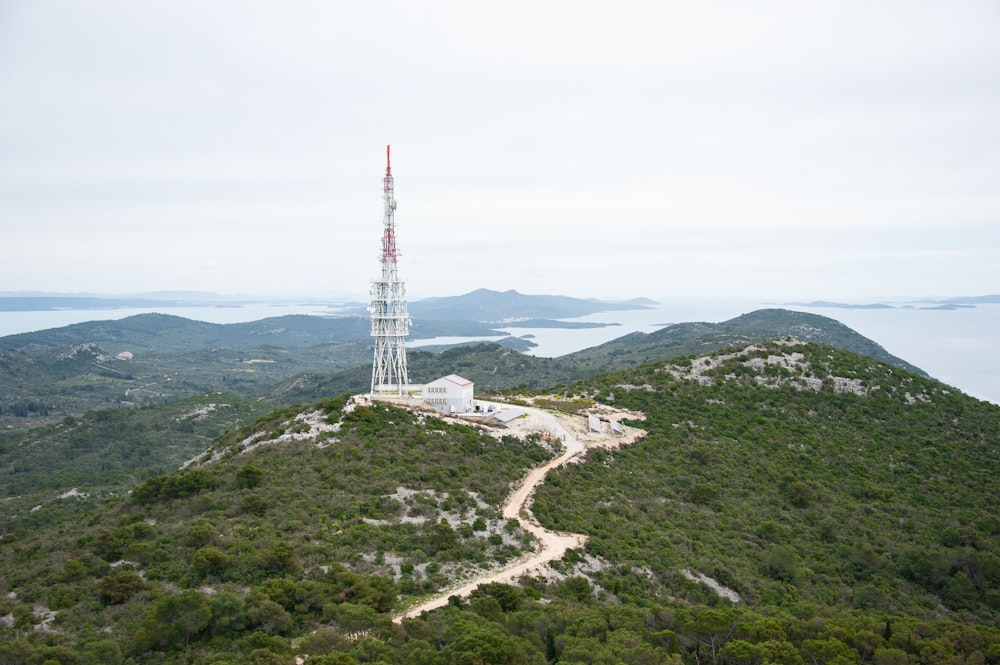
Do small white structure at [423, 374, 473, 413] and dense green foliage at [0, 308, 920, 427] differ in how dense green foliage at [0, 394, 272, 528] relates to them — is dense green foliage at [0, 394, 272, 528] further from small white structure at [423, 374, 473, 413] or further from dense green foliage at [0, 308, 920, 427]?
small white structure at [423, 374, 473, 413]

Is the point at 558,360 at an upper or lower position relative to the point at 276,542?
lower

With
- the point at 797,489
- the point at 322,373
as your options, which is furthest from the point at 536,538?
the point at 322,373

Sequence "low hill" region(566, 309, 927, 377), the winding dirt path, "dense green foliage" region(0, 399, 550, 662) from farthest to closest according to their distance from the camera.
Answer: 1. "low hill" region(566, 309, 927, 377)
2. the winding dirt path
3. "dense green foliage" region(0, 399, 550, 662)

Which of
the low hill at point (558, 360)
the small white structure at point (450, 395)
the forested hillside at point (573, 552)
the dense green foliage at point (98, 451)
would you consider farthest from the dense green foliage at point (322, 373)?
the forested hillside at point (573, 552)

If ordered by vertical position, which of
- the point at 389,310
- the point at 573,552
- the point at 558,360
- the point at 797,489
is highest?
the point at 389,310

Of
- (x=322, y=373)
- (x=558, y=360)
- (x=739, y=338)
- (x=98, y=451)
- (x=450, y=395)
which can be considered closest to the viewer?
(x=450, y=395)

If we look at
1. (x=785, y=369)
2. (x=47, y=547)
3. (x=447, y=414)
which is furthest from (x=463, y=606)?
(x=785, y=369)

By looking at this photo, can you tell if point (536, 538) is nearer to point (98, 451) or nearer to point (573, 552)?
point (573, 552)

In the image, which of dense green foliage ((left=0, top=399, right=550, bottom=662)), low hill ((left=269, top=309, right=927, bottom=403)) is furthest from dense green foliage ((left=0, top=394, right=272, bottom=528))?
dense green foliage ((left=0, top=399, right=550, bottom=662))
